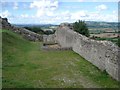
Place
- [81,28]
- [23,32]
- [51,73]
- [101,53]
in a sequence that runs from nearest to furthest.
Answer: [51,73], [101,53], [81,28], [23,32]

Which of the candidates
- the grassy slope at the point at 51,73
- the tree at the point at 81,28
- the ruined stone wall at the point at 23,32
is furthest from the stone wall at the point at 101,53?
Answer: the ruined stone wall at the point at 23,32

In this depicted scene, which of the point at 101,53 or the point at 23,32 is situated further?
the point at 23,32

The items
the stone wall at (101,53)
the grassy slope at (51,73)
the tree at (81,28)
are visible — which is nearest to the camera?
the grassy slope at (51,73)

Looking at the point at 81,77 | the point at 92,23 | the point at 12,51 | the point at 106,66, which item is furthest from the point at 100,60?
the point at 92,23

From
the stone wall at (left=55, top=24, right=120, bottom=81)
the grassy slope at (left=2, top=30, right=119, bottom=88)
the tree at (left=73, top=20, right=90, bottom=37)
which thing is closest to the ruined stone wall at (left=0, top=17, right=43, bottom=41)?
the tree at (left=73, top=20, right=90, bottom=37)

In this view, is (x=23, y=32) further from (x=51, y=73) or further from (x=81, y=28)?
(x=51, y=73)

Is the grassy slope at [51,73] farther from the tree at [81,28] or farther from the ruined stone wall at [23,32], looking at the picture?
the ruined stone wall at [23,32]

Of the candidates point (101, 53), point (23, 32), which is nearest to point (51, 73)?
point (101, 53)

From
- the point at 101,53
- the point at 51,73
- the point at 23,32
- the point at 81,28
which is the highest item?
the point at 81,28

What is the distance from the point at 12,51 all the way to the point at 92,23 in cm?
2395

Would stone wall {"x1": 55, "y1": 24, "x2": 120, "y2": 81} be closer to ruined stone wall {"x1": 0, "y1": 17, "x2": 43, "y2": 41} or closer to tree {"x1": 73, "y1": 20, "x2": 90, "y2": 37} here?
tree {"x1": 73, "y1": 20, "x2": 90, "y2": 37}

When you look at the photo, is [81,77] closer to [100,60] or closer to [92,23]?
[100,60]

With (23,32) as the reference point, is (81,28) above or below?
above

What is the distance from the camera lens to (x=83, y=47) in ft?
66.1
